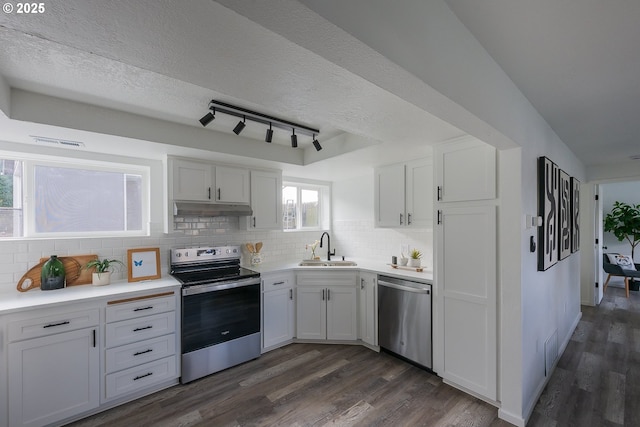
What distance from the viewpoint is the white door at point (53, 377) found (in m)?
1.89

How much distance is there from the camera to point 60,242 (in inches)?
97.7

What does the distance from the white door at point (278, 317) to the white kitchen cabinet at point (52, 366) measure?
146 centimetres

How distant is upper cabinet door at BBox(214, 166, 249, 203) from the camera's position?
3096mm

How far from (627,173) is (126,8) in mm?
6129

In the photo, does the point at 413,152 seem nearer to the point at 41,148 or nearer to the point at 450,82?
the point at 450,82

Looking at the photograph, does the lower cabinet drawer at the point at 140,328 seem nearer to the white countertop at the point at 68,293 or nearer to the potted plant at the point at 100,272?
the white countertop at the point at 68,293

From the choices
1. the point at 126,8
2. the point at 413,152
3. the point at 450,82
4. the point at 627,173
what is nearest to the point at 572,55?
the point at 450,82

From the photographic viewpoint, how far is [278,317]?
10.5ft

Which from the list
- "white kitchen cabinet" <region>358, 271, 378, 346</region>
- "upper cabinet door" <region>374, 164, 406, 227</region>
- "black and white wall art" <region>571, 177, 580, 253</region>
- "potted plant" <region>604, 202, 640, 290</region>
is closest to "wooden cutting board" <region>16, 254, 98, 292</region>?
"white kitchen cabinet" <region>358, 271, 378, 346</region>

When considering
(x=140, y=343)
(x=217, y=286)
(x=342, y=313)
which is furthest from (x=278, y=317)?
(x=140, y=343)

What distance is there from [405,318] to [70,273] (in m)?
3.12

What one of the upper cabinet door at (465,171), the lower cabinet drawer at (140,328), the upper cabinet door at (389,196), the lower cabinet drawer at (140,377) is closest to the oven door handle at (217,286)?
the lower cabinet drawer at (140,328)

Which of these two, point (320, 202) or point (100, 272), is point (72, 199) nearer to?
point (100, 272)

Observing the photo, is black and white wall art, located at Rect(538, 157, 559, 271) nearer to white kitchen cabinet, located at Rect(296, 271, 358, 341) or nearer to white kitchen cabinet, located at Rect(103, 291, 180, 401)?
white kitchen cabinet, located at Rect(296, 271, 358, 341)
